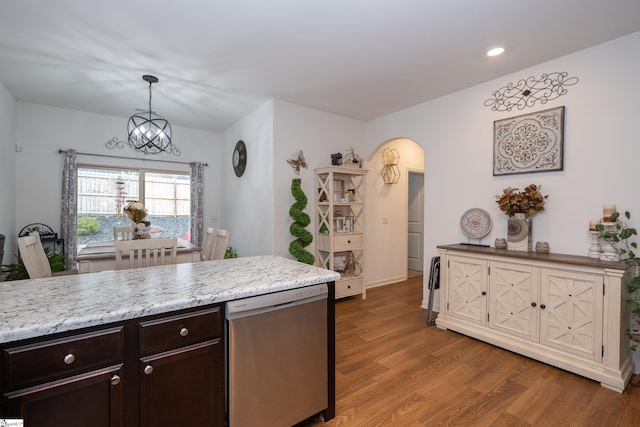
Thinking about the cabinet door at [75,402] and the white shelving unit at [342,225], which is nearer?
the cabinet door at [75,402]

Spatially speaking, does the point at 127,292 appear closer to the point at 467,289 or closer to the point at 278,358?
the point at 278,358

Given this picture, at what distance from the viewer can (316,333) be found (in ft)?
5.49

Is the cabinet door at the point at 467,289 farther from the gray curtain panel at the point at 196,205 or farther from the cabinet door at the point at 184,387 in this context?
the gray curtain panel at the point at 196,205

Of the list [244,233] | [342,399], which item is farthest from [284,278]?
[244,233]

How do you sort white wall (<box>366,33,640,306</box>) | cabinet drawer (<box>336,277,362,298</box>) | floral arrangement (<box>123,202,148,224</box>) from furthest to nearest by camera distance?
cabinet drawer (<box>336,277,362,298</box>)
floral arrangement (<box>123,202,148,224</box>)
white wall (<box>366,33,640,306</box>)

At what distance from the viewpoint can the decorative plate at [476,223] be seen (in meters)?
3.14

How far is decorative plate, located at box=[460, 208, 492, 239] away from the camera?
314 cm

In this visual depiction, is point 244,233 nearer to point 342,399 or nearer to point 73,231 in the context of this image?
point 73,231

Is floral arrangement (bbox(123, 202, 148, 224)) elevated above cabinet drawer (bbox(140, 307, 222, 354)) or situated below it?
above

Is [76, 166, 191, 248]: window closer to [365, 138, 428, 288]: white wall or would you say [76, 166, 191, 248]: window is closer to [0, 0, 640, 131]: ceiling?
[0, 0, 640, 131]: ceiling

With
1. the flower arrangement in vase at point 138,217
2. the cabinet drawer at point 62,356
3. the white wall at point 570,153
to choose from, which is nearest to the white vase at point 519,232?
the white wall at point 570,153

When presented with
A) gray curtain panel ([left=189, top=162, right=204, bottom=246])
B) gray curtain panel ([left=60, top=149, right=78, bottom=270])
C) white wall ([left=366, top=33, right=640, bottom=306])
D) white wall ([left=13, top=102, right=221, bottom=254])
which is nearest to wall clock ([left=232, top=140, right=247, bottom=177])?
gray curtain panel ([left=189, top=162, right=204, bottom=246])

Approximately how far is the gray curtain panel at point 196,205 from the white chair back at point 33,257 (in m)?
2.67

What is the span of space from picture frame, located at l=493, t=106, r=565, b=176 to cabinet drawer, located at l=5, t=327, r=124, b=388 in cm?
347
